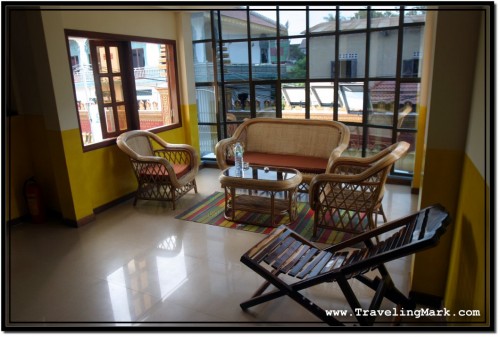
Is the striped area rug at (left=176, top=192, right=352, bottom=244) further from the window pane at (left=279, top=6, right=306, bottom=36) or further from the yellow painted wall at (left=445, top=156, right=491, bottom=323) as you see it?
the window pane at (left=279, top=6, right=306, bottom=36)

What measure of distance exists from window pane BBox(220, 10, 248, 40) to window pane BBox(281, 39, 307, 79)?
0.67m

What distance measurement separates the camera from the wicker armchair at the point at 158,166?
13.6ft

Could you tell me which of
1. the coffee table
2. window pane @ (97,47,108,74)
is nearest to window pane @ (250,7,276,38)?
window pane @ (97,47,108,74)

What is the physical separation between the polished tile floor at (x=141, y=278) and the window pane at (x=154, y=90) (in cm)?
172

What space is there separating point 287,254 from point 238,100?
3.70 meters

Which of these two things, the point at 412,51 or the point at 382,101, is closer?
the point at 412,51

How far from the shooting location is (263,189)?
3.59 m

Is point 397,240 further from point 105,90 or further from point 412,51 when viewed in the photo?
point 105,90

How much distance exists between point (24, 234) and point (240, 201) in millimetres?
2260

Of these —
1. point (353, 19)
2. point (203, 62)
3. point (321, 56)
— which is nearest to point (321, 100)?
point (321, 56)

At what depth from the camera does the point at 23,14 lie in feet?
10.7

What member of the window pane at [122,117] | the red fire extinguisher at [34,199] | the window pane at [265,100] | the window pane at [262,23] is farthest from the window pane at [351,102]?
the red fire extinguisher at [34,199]

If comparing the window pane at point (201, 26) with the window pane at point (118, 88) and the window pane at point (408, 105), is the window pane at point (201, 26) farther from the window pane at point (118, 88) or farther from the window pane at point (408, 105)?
the window pane at point (408, 105)

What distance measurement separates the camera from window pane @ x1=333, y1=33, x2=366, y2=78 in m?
4.64
